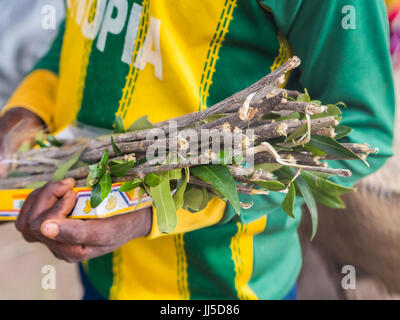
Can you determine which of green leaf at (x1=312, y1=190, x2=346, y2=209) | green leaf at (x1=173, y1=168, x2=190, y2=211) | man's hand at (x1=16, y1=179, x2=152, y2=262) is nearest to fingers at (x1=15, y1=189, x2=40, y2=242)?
man's hand at (x1=16, y1=179, x2=152, y2=262)

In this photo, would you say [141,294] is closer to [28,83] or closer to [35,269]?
[28,83]

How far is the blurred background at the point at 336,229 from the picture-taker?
35.4 inches

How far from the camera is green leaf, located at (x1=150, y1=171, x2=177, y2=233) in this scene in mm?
448

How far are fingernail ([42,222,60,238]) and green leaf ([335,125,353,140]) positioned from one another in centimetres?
39

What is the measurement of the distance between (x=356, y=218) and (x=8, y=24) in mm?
1236

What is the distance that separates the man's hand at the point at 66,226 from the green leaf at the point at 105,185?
0.06 metres

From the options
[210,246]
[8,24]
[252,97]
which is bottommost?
[210,246]

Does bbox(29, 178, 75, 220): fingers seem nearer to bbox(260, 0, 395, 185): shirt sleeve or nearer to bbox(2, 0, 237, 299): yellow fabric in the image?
bbox(2, 0, 237, 299): yellow fabric

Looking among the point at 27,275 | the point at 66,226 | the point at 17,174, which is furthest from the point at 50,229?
the point at 27,275

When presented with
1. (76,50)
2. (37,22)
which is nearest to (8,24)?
(37,22)

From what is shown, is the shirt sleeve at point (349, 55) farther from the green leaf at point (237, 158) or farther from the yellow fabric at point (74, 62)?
the yellow fabric at point (74, 62)

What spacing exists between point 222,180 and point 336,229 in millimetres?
723

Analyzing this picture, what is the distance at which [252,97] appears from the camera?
41 cm

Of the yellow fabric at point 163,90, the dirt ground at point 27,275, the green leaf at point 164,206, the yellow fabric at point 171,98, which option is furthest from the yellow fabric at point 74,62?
the dirt ground at point 27,275
